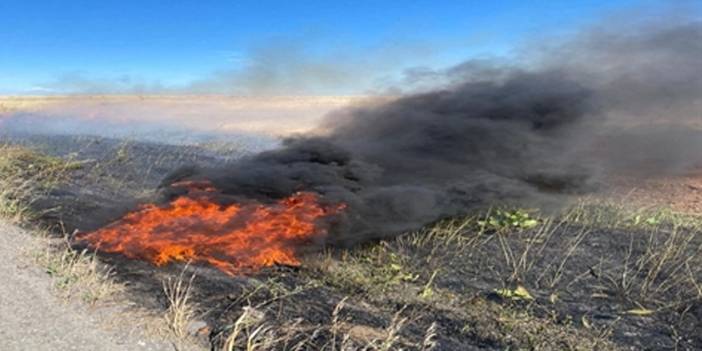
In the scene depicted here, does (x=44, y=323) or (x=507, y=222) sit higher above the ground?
(x=44, y=323)

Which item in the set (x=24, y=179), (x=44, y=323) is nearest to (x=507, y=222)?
(x=44, y=323)

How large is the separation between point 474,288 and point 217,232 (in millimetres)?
3077

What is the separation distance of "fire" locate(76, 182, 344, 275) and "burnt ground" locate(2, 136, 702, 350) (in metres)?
0.26

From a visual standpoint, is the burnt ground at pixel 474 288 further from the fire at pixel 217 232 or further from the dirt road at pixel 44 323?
the dirt road at pixel 44 323

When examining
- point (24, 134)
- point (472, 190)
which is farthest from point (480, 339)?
point (24, 134)

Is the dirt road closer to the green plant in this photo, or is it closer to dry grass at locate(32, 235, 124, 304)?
dry grass at locate(32, 235, 124, 304)

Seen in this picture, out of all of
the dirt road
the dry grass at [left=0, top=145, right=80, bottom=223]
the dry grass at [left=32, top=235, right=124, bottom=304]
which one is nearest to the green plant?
the dry grass at [left=32, top=235, right=124, bottom=304]

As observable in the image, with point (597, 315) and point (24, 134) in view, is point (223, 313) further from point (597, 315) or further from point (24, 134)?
A: point (24, 134)

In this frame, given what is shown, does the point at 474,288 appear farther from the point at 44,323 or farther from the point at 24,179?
the point at 24,179

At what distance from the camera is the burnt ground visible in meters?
4.44

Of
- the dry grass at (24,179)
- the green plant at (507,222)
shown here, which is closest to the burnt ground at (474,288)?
the green plant at (507,222)

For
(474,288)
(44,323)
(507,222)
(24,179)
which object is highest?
(24,179)

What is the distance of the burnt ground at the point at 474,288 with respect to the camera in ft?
14.6

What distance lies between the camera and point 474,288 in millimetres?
5648
